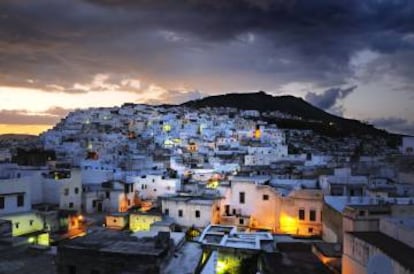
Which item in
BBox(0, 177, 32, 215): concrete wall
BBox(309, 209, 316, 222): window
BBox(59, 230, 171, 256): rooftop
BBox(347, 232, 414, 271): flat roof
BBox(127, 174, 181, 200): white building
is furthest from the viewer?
BBox(127, 174, 181, 200): white building

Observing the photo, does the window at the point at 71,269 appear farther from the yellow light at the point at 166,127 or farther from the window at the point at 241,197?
the yellow light at the point at 166,127

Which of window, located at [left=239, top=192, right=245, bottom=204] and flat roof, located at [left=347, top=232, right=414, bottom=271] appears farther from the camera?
window, located at [left=239, top=192, right=245, bottom=204]

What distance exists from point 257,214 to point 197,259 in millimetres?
13593

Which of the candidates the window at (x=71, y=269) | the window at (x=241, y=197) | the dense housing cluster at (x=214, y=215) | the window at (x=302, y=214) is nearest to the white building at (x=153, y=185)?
the dense housing cluster at (x=214, y=215)

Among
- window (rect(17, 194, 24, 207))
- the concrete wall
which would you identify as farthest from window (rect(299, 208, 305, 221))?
window (rect(17, 194, 24, 207))

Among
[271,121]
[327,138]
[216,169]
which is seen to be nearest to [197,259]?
[216,169]

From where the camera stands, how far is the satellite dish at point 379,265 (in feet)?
47.0

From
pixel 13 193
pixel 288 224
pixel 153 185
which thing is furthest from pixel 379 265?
pixel 153 185

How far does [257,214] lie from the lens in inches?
1277

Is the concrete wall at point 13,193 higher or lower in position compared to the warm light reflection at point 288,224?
higher

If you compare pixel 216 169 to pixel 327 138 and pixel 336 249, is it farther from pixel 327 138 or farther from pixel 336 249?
pixel 327 138

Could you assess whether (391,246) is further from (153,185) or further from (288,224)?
(153,185)

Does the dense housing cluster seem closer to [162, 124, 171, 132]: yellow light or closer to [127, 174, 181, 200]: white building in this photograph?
[127, 174, 181, 200]: white building

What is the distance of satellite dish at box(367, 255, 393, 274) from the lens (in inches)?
564
